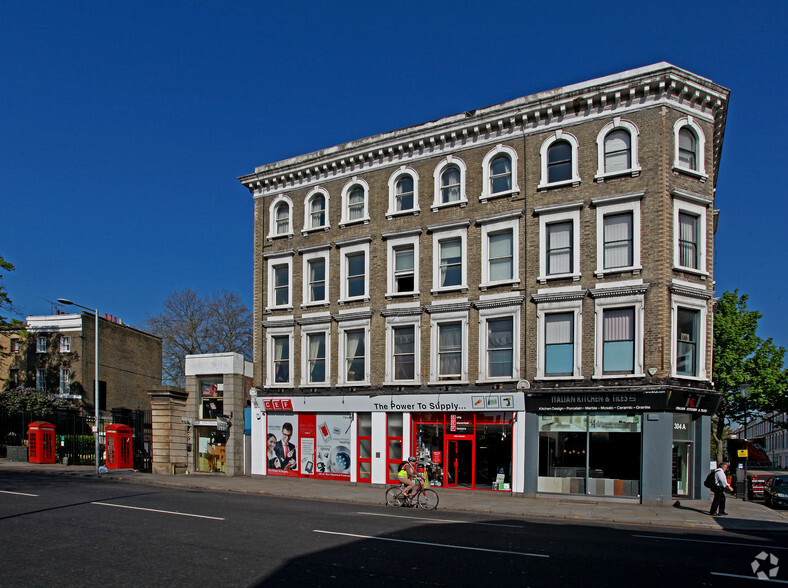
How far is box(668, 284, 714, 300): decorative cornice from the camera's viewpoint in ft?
76.2

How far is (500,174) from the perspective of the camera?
27.0 meters

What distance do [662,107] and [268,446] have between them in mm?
22886

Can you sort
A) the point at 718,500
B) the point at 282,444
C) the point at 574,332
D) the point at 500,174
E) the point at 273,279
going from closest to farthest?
the point at 718,500 → the point at 574,332 → the point at 500,174 → the point at 282,444 → the point at 273,279

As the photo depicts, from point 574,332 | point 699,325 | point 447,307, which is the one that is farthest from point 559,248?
point 699,325

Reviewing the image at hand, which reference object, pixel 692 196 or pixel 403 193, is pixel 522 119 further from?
pixel 692 196

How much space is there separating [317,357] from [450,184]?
33.7ft

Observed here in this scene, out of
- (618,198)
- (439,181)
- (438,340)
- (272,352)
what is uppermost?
(439,181)

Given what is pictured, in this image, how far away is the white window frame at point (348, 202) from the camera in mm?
30594

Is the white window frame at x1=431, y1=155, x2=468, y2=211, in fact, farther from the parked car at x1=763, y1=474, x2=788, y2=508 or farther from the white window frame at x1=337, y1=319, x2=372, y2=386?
the parked car at x1=763, y1=474, x2=788, y2=508

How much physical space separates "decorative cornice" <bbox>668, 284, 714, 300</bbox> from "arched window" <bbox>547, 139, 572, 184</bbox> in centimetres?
565

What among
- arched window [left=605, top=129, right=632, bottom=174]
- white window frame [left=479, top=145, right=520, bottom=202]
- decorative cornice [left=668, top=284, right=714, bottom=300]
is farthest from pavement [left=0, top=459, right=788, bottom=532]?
arched window [left=605, top=129, right=632, bottom=174]

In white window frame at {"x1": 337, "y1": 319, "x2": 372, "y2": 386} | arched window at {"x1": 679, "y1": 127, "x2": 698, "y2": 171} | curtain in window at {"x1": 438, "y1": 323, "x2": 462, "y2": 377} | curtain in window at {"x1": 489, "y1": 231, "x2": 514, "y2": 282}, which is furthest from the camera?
white window frame at {"x1": 337, "y1": 319, "x2": 372, "y2": 386}

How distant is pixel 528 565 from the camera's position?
35.9ft

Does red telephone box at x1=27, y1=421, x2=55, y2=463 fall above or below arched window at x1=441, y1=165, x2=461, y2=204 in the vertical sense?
below
